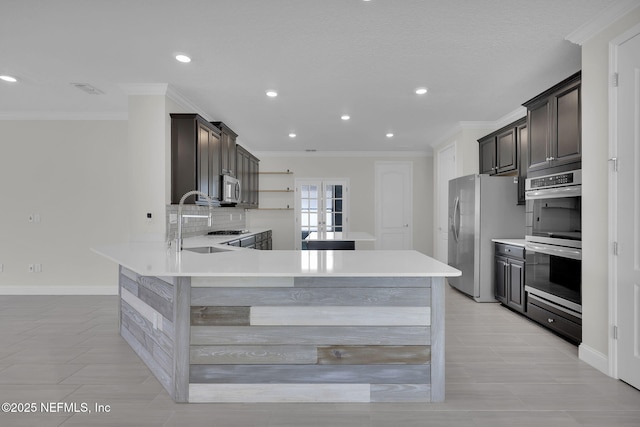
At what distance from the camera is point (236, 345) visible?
2117 mm

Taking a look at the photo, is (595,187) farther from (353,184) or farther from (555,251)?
(353,184)

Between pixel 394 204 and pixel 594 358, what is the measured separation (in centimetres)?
544

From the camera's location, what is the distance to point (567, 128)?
310cm

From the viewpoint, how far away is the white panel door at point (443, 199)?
254 inches

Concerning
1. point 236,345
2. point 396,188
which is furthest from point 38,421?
point 396,188

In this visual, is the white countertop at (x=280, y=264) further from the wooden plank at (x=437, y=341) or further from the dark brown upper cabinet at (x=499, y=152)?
the dark brown upper cabinet at (x=499, y=152)

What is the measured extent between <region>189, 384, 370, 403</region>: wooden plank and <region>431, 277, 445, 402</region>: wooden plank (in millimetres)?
414

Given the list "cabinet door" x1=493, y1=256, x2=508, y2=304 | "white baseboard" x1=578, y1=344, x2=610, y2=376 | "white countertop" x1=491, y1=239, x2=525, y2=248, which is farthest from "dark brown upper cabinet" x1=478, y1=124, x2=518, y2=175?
"white baseboard" x1=578, y1=344, x2=610, y2=376

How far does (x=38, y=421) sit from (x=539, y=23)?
13.6 feet

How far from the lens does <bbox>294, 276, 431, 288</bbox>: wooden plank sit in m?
2.11

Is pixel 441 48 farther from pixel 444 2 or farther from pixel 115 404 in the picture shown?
pixel 115 404

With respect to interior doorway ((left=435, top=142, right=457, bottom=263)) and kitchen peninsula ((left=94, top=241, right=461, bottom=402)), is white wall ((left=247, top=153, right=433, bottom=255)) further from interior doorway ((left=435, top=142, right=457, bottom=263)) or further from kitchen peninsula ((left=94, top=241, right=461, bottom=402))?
kitchen peninsula ((left=94, top=241, right=461, bottom=402))

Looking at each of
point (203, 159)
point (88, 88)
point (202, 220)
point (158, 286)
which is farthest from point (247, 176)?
point (158, 286)

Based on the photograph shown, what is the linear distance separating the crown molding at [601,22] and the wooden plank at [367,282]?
2.24 metres
